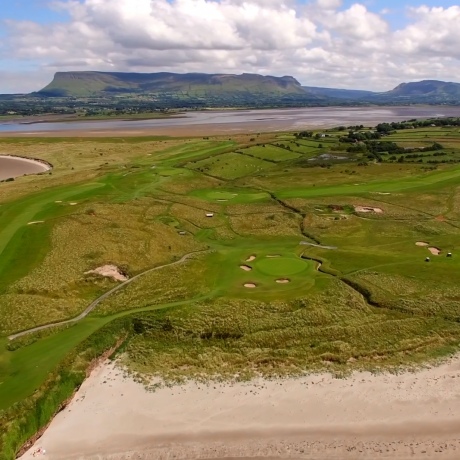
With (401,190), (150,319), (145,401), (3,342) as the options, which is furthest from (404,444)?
(401,190)

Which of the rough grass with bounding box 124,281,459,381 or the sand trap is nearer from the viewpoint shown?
the rough grass with bounding box 124,281,459,381

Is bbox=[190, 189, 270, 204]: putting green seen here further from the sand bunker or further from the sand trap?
the sand trap

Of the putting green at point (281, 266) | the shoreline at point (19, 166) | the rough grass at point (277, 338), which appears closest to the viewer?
the rough grass at point (277, 338)

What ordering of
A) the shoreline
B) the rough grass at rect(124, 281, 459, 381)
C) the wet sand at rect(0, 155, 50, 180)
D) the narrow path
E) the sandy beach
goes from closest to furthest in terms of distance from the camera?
the sandy beach, the rough grass at rect(124, 281, 459, 381), the narrow path, the shoreline, the wet sand at rect(0, 155, 50, 180)

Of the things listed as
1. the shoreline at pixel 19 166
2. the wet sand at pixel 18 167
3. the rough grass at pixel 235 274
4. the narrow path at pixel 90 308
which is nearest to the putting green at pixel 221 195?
the rough grass at pixel 235 274

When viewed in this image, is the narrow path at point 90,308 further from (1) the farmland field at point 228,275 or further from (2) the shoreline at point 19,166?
(2) the shoreline at point 19,166

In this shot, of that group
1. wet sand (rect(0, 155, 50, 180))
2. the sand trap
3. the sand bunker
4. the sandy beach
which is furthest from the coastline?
Result: the sandy beach
